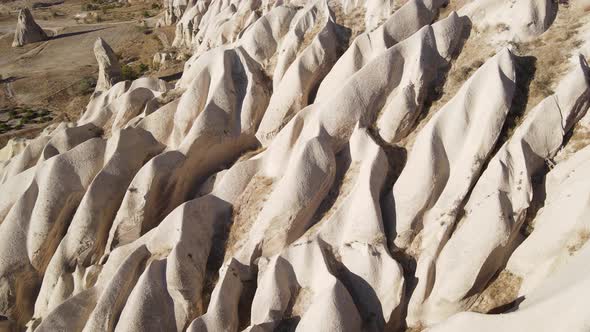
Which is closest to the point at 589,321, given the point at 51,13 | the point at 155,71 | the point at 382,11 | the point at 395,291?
the point at 395,291

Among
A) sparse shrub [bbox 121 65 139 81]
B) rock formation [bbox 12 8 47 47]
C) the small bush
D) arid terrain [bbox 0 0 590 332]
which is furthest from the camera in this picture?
the small bush

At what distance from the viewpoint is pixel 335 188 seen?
8.44 meters

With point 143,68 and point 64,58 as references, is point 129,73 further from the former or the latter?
point 64,58

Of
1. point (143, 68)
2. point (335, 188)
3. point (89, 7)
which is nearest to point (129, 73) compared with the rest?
point (143, 68)

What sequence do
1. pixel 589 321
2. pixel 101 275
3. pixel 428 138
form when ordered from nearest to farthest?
pixel 589 321 → pixel 428 138 → pixel 101 275

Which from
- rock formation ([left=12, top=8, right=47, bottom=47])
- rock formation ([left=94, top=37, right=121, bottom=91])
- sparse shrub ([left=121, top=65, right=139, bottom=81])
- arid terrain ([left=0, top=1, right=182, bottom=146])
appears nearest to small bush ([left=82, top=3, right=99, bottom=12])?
arid terrain ([left=0, top=1, right=182, bottom=146])

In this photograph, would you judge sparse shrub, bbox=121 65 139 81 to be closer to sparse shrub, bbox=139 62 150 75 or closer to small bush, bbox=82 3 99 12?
sparse shrub, bbox=139 62 150 75

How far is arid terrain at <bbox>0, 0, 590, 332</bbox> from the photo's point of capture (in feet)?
22.2

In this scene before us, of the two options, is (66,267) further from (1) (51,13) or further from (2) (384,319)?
(1) (51,13)

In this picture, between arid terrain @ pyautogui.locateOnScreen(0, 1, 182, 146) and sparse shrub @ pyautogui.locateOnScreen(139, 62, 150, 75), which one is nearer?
arid terrain @ pyautogui.locateOnScreen(0, 1, 182, 146)

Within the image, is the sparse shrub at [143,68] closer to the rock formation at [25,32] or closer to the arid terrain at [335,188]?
the arid terrain at [335,188]

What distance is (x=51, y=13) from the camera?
1859 inches

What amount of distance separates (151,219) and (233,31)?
10.5 m

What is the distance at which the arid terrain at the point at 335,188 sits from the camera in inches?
267
